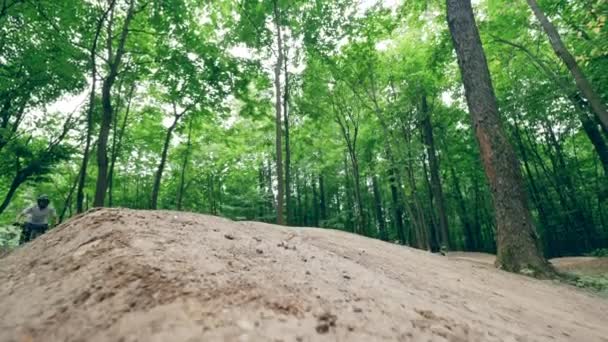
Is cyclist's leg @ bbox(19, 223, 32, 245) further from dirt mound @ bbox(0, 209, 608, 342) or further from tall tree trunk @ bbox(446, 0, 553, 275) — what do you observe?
tall tree trunk @ bbox(446, 0, 553, 275)

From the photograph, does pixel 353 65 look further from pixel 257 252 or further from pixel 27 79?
pixel 257 252

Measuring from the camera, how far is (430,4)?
9398 mm

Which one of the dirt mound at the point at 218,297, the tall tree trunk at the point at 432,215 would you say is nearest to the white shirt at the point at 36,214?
the dirt mound at the point at 218,297

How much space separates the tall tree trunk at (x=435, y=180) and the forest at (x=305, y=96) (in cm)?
12

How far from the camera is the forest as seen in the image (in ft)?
21.1

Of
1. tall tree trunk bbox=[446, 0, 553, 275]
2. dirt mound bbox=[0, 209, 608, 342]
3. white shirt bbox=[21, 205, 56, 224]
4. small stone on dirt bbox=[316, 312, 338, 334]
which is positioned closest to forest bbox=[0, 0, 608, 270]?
tall tree trunk bbox=[446, 0, 553, 275]

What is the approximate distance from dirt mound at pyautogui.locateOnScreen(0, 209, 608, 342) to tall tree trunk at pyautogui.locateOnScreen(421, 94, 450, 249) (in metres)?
14.0

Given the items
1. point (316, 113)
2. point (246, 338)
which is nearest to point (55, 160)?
point (316, 113)

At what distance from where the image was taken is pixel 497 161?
197 inches

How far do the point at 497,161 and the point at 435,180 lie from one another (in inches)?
492

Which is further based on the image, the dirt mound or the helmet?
the helmet

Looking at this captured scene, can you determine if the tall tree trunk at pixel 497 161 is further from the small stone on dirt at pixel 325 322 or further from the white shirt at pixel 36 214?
the white shirt at pixel 36 214

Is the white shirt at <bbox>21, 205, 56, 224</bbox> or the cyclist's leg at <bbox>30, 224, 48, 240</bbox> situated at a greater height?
the white shirt at <bbox>21, 205, 56, 224</bbox>

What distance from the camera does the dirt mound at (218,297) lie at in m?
1.21
